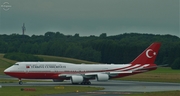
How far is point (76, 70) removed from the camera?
7962 centimetres

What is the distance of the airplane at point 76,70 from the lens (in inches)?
3022

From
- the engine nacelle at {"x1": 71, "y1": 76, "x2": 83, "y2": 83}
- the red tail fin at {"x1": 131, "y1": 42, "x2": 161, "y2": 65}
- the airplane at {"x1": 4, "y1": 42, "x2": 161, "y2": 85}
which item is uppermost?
the red tail fin at {"x1": 131, "y1": 42, "x2": 161, "y2": 65}

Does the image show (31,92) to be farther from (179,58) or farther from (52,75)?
(179,58)

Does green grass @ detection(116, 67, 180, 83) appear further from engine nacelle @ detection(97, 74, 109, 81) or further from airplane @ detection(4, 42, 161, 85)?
engine nacelle @ detection(97, 74, 109, 81)

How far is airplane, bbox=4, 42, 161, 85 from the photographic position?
7675cm

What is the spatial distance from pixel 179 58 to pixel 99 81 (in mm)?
77034

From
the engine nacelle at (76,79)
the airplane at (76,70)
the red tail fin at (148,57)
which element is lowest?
the engine nacelle at (76,79)

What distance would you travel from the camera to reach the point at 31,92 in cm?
5791

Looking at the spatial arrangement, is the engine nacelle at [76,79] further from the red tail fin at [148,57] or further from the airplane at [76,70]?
the red tail fin at [148,57]

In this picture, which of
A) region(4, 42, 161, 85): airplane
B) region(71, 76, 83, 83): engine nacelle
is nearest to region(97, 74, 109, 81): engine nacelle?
region(4, 42, 161, 85): airplane

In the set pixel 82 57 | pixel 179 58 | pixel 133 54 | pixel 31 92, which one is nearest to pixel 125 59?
→ pixel 133 54

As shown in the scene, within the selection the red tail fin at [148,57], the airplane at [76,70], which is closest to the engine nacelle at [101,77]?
the airplane at [76,70]

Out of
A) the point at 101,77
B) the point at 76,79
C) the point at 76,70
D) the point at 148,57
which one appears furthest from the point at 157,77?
the point at 76,79

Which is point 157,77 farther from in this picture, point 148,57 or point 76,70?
point 76,70
